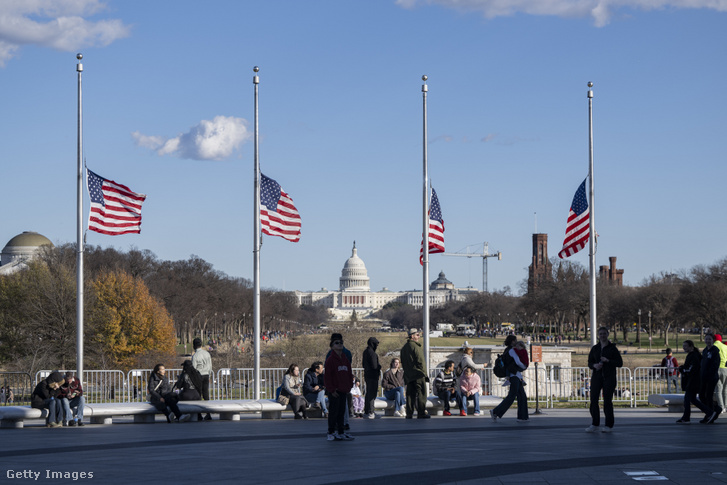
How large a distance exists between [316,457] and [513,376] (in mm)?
6289

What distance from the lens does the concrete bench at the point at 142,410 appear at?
1728 centimetres

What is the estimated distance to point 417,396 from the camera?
61.0ft

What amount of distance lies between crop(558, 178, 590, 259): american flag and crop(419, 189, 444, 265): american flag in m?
3.41

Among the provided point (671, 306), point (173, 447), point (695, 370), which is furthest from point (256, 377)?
point (671, 306)

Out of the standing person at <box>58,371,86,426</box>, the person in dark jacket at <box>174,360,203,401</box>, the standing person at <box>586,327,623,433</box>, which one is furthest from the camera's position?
the person in dark jacket at <box>174,360,203,401</box>

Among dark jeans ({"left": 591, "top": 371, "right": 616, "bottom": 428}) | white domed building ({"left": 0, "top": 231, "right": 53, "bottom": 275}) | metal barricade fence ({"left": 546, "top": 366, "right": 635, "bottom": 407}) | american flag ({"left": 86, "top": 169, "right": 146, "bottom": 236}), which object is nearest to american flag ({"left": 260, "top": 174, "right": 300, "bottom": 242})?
american flag ({"left": 86, "top": 169, "right": 146, "bottom": 236})

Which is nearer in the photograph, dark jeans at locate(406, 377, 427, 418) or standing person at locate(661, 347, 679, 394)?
dark jeans at locate(406, 377, 427, 418)

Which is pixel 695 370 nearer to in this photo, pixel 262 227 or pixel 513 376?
pixel 513 376

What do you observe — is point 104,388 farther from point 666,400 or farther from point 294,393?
point 666,400

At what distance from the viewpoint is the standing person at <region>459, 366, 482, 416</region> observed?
19.8 metres

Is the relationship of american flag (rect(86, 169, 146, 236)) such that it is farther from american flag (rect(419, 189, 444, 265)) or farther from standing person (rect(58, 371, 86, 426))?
american flag (rect(419, 189, 444, 265))

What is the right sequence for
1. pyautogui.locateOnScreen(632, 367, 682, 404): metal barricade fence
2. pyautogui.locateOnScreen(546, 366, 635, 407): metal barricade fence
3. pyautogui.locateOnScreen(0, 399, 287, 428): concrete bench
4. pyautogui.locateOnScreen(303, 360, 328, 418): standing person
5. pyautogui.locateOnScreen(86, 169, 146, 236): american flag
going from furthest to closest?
pyautogui.locateOnScreen(546, 366, 635, 407): metal barricade fence
pyautogui.locateOnScreen(632, 367, 682, 404): metal barricade fence
pyautogui.locateOnScreen(86, 169, 146, 236): american flag
pyautogui.locateOnScreen(303, 360, 328, 418): standing person
pyautogui.locateOnScreen(0, 399, 287, 428): concrete bench

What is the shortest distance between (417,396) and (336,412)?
15.7 ft

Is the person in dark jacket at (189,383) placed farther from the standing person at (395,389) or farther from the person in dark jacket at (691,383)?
the person in dark jacket at (691,383)
